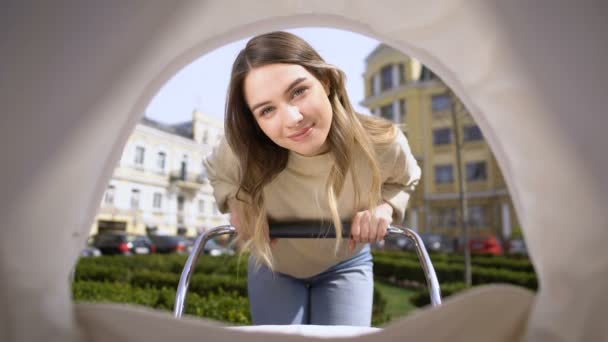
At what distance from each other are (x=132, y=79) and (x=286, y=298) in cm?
143

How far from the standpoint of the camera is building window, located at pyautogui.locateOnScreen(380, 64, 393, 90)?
27656mm

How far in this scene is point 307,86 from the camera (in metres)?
1.61

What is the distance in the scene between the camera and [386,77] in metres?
28.0

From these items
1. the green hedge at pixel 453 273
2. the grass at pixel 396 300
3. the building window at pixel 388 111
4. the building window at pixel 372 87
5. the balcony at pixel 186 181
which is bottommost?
the grass at pixel 396 300

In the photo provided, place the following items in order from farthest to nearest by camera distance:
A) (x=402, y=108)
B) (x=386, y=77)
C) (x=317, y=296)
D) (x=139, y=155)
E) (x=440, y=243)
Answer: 1. (x=386, y=77)
2. (x=402, y=108)
3. (x=139, y=155)
4. (x=440, y=243)
5. (x=317, y=296)

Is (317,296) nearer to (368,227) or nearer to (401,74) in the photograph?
(368,227)

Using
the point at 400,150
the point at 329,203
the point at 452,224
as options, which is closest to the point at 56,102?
the point at 329,203

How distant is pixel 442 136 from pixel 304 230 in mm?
25588

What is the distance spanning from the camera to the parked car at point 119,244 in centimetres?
1662

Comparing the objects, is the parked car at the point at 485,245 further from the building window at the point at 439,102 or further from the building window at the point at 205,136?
the building window at the point at 205,136

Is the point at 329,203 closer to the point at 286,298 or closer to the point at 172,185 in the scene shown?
the point at 286,298

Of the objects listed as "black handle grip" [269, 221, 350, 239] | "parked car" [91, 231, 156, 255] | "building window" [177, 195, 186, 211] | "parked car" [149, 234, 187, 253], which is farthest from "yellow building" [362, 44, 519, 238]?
"black handle grip" [269, 221, 350, 239]

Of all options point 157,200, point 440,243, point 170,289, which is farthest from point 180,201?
point 170,289

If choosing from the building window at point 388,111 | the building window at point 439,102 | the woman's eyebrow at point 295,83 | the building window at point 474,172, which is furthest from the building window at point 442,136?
the woman's eyebrow at point 295,83
